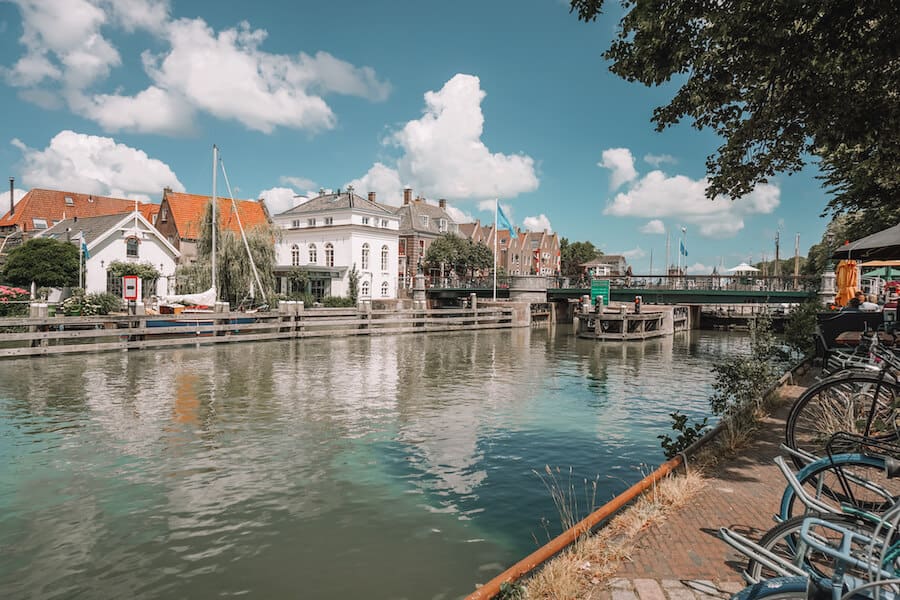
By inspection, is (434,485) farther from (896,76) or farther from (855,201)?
(855,201)

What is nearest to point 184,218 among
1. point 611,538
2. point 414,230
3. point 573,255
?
point 414,230

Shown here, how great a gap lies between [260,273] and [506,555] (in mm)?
34114

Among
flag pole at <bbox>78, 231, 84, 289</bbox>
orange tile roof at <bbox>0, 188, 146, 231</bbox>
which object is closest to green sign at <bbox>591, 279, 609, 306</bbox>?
flag pole at <bbox>78, 231, 84, 289</bbox>

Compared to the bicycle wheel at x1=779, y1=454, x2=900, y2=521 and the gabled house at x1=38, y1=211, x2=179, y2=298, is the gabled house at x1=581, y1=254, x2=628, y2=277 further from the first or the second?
the bicycle wheel at x1=779, y1=454, x2=900, y2=521

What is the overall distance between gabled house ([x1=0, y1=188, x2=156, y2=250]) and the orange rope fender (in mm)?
65823

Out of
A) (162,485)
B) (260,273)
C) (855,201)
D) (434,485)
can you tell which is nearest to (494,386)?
(434,485)

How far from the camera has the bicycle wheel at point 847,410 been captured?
16.0 ft

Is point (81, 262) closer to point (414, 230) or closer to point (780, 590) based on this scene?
point (414, 230)

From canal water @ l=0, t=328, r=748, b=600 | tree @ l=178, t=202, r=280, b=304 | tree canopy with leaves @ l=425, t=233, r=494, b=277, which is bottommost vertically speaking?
canal water @ l=0, t=328, r=748, b=600

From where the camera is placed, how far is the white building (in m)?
53.6

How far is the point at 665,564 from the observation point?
160 inches

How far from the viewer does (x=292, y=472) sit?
25.1ft

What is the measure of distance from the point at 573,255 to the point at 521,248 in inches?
952

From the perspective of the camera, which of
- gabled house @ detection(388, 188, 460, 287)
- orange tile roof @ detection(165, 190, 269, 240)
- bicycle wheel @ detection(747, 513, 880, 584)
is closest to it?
bicycle wheel @ detection(747, 513, 880, 584)
